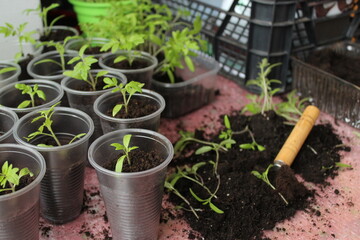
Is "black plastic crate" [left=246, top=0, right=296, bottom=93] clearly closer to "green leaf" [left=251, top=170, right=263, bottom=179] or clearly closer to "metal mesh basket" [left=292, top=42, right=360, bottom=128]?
"metal mesh basket" [left=292, top=42, right=360, bottom=128]

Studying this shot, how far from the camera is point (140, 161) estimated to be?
3.66 feet

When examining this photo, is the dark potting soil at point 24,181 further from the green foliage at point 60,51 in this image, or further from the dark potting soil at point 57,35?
the dark potting soil at point 57,35

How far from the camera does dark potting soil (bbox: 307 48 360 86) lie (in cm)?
177

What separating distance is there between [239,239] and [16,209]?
24.9 inches

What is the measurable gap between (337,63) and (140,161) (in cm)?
122

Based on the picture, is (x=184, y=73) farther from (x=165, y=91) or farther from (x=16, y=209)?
(x=16, y=209)

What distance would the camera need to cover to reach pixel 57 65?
Answer: 169 centimetres

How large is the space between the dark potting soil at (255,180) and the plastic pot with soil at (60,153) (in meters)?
0.34

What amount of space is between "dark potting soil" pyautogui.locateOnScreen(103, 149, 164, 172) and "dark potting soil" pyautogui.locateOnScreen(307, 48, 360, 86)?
1.03m

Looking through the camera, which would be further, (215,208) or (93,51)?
(93,51)

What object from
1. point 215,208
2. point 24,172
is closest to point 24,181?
point 24,172

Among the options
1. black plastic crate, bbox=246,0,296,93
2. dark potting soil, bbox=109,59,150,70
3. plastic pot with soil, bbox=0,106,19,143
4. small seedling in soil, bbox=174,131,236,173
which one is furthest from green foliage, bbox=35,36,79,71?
black plastic crate, bbox=246,0,296,93

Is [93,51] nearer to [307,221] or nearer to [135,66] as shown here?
[135,66]

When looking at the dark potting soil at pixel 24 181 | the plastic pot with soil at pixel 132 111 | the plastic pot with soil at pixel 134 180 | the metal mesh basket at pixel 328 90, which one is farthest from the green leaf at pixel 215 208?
the metal mesh basket at pixel 328 90
